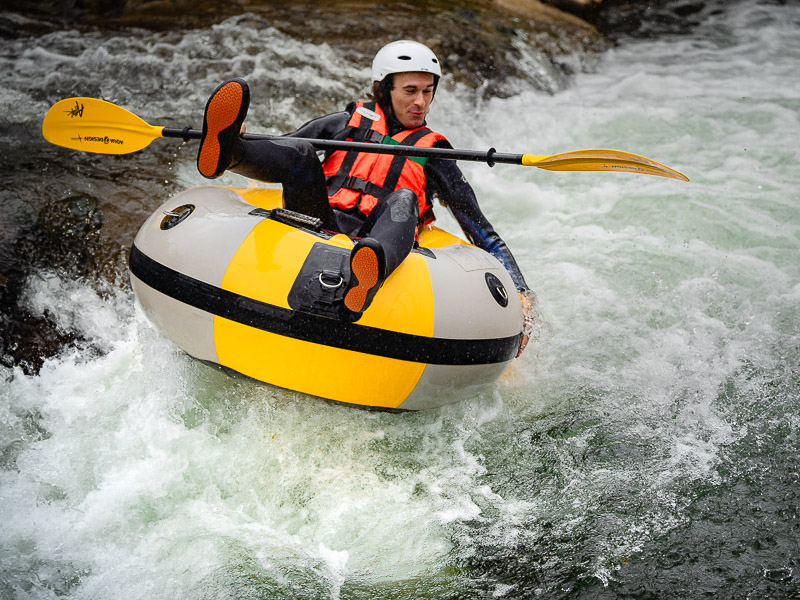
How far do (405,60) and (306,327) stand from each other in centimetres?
139

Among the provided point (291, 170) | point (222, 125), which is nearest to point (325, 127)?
point (291, 170)

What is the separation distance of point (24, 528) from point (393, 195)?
5.86 ft

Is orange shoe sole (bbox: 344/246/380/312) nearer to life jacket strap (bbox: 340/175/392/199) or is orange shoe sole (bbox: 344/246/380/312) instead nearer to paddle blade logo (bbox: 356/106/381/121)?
life jacket strap (bbox: 340/175/392/199)

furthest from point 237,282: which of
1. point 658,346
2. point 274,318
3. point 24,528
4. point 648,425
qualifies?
point 658,346

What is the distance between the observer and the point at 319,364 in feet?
8.69

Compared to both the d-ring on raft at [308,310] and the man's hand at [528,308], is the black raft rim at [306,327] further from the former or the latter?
the man's hand at [528,308]

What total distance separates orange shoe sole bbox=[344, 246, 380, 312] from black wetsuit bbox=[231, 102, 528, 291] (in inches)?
5.7

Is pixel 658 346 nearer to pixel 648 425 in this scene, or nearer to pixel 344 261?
pixel 648 425

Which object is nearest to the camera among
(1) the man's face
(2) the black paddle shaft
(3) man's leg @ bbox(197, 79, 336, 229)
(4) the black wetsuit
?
(3) man's leg @ bbox(197, 79, 336, 229)

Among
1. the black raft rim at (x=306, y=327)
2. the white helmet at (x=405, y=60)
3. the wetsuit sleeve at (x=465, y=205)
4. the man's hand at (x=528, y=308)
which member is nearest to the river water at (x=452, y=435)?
the man's hand at (x=528, y=308)

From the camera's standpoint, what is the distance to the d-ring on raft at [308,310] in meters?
2.62

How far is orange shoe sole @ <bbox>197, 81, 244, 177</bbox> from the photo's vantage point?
8.41 feet

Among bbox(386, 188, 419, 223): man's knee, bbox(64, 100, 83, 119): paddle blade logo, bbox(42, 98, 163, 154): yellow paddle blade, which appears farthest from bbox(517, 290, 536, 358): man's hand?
bbox(64, 100, 83, 119): paddle blade logo

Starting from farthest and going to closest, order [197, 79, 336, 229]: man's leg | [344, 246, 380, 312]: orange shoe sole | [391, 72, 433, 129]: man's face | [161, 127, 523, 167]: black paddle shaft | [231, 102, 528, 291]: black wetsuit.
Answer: [391, 72, 433, 129]: man's face, [161, 127, 523, 167]: black paddle shaft, [231, 102, 528, 291]: black wetsuit, [197, 79, 336, 229]: man's leg, [344, 246, 380, 312]: orange shoe sole
